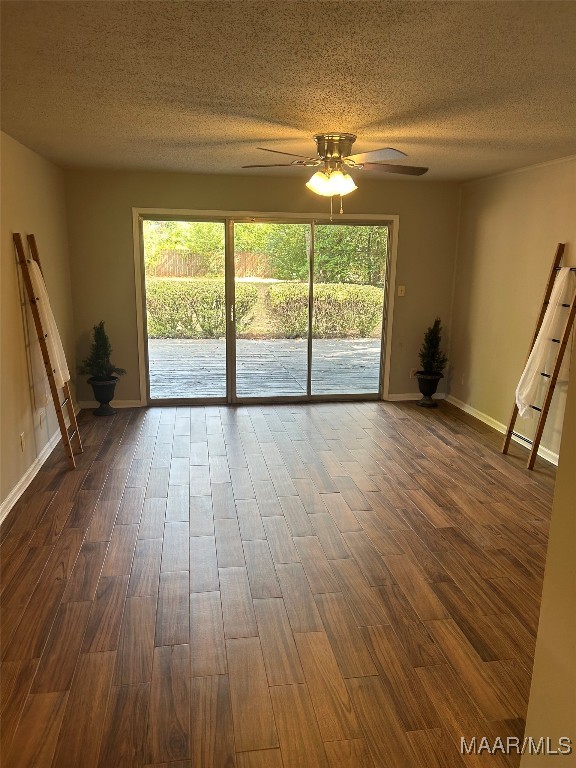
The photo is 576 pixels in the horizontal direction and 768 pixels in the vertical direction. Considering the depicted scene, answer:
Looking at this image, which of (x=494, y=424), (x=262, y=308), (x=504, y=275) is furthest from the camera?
(x=262, y=308)

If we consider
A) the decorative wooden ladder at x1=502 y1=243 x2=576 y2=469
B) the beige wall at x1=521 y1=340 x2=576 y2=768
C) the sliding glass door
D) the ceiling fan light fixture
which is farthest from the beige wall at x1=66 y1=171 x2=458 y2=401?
the beige wall at x1=521 y1=340 x2=576 y2=768

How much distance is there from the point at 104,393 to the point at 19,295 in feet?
5.99

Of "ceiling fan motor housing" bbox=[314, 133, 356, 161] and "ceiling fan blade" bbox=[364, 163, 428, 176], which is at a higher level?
"ceiling fan motor housing" bbox=[314, 133, 356, 161]

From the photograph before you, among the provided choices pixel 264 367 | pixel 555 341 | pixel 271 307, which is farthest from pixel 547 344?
pixel 264 367

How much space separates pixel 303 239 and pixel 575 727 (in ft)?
17.3

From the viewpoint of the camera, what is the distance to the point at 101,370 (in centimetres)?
561

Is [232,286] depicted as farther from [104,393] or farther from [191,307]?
[104,393]

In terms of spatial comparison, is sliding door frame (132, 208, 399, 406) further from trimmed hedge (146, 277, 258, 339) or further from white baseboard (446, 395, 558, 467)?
white baseboard (446, 395, 558, 467)

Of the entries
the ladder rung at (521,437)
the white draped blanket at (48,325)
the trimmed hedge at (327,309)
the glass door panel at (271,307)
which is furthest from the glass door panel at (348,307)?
the white draped blanket at (48,325)

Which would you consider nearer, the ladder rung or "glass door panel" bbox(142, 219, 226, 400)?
the ladder rung

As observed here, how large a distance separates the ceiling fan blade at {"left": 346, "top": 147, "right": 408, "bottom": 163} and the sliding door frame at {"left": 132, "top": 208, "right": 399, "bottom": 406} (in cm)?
244

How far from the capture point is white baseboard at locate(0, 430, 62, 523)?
3.55 m

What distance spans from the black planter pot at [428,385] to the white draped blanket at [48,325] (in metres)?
3.83

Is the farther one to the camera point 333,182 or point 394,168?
point 394,168
